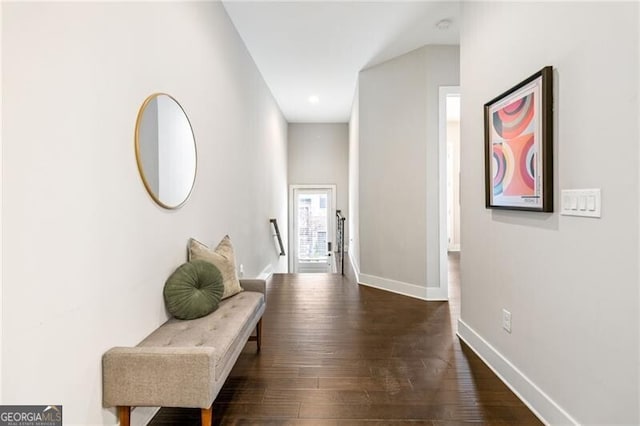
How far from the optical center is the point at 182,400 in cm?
143

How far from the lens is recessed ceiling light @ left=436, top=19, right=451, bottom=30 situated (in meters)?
3.39

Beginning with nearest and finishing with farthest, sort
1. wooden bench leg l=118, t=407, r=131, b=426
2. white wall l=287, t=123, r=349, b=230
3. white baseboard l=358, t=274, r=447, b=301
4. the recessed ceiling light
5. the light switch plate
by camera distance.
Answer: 1. the light switch plate
2. wooden bench leg l=118, t=407, r=131, b=426
3. the recessed ceiling light
4. white baseboard l=358, t=274, r=447, b=301
5. white wall l=287, t=123, r=349, b=230

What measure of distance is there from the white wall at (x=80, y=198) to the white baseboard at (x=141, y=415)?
7.4 inches

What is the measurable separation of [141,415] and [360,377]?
4.32ft

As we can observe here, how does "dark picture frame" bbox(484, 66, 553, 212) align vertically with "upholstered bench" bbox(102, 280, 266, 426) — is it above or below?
above

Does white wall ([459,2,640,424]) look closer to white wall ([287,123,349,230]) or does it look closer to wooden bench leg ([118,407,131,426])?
wooden bench leg ([118,407,131,426])

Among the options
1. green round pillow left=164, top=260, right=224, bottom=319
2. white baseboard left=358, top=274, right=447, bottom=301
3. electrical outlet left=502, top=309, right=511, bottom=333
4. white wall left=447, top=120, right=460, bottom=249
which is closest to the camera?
green round pillow left=164, top=260, right=224, bottom=319

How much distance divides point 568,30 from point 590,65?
0.27 meters

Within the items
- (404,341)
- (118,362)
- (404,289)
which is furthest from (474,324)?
(118,362)

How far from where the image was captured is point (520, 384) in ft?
6.48

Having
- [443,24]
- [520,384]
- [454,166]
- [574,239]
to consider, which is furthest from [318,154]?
[574,239]

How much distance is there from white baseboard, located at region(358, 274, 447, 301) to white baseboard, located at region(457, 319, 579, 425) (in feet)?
4.08

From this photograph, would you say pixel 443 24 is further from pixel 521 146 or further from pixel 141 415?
pixel 141 415

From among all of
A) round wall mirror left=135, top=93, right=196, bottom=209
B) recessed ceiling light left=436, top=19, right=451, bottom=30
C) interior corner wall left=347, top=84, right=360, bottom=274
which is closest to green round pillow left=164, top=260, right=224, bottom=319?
round wall mirror left=135, top=93, right=196, bottom=209
